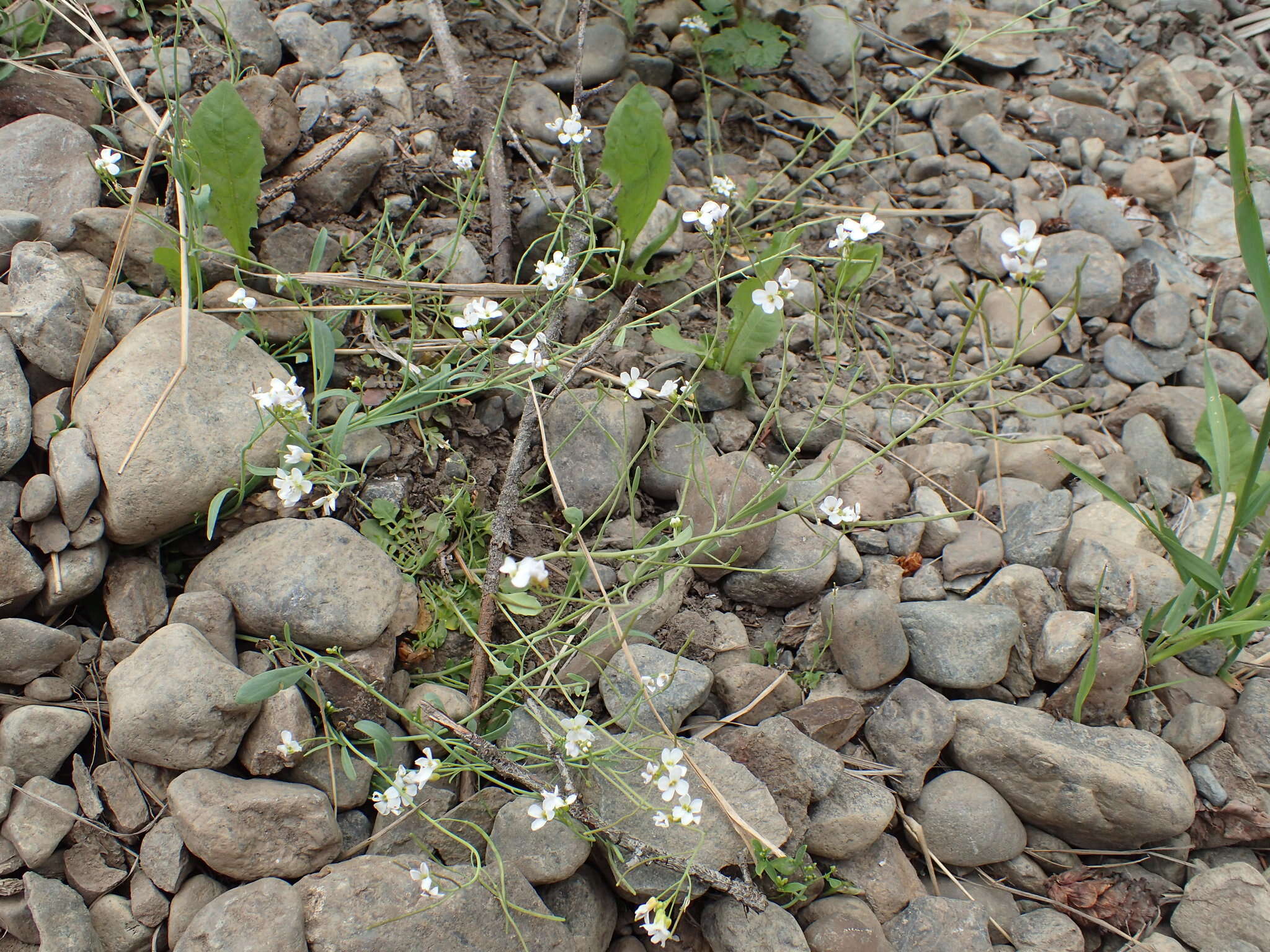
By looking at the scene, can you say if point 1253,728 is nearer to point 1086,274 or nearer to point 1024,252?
point 1024,252

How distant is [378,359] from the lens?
248cm

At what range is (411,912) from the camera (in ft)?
5.54

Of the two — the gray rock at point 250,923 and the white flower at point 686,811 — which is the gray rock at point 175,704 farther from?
the white flower at point 686,811

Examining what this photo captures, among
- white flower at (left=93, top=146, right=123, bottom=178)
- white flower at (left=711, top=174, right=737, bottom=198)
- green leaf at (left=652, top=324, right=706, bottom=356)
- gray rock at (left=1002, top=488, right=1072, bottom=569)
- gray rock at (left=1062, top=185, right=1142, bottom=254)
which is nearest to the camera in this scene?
white flower at (left=93, top=146, right=123, bottom=178)

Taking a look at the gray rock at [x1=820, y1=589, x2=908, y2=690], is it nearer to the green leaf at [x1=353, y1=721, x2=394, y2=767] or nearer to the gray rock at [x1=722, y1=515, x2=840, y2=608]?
the gray rock at [x1=722, y1=515, x2=840, y2=608]

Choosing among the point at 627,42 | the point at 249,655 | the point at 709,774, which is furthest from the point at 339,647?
the point at 627,42

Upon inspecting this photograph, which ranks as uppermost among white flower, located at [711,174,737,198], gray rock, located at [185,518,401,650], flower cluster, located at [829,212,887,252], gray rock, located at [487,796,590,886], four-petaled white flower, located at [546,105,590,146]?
flower cluster, located at [829,212,887,252]

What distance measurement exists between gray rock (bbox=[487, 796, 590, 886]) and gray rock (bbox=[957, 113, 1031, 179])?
302 cm

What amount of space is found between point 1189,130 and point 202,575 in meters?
4.06

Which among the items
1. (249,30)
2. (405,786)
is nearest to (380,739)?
(405,786)

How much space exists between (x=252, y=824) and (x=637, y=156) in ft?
6.64

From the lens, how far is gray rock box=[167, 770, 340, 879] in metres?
1.69

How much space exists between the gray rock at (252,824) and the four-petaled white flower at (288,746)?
6cm

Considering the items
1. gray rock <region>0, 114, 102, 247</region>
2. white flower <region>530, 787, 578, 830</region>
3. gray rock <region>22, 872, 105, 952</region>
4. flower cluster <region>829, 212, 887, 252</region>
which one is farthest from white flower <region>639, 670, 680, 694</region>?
gray rock <region>0, 114, 102, 247</region>
